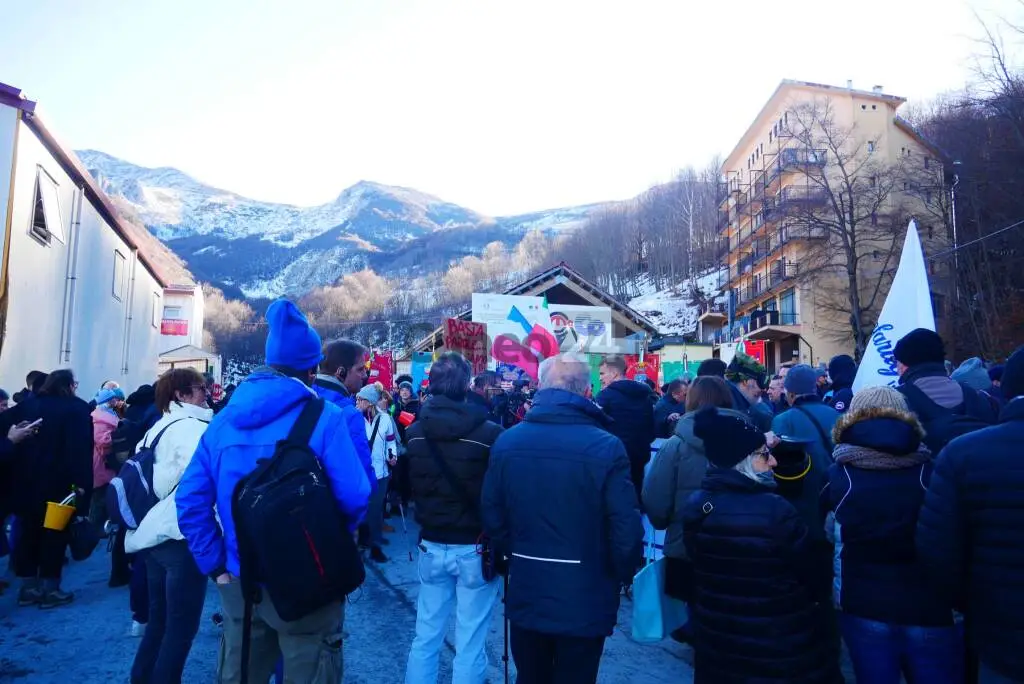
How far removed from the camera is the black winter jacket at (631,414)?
6668 millimetres

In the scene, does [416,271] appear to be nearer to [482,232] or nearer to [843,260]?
[482,232]

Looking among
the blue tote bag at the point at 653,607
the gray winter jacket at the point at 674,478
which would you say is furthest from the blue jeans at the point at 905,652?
the gray winter jacket at the point at 674,478

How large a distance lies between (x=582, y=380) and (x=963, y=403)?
2.40m

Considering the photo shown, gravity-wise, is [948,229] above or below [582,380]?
above

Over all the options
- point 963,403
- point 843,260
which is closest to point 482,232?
point 843,260

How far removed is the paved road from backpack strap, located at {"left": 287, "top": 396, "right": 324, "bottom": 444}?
2358mm

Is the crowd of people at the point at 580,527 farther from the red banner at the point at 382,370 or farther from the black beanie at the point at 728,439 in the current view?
the red banner at the point at 382,370

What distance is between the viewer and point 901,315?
18.1ft

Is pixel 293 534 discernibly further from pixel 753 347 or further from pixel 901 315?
Answer: pixel 753 347

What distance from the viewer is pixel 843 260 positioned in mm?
42406

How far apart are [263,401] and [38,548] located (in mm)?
4940

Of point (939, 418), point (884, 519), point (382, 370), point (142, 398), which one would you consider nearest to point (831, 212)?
point (382, 370)

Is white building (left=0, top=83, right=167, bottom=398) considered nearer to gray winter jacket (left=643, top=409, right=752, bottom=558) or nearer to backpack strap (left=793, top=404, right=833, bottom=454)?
gray winter jacket (left=643, top=409, right=752, bottom=558)

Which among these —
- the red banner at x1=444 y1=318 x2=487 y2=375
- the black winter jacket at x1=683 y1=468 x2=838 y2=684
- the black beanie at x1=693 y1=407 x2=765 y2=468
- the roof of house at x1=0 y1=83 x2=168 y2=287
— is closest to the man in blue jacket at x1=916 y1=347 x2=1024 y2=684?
the black winter jacket at x1=683 y1=468 x2=838 y2=684
